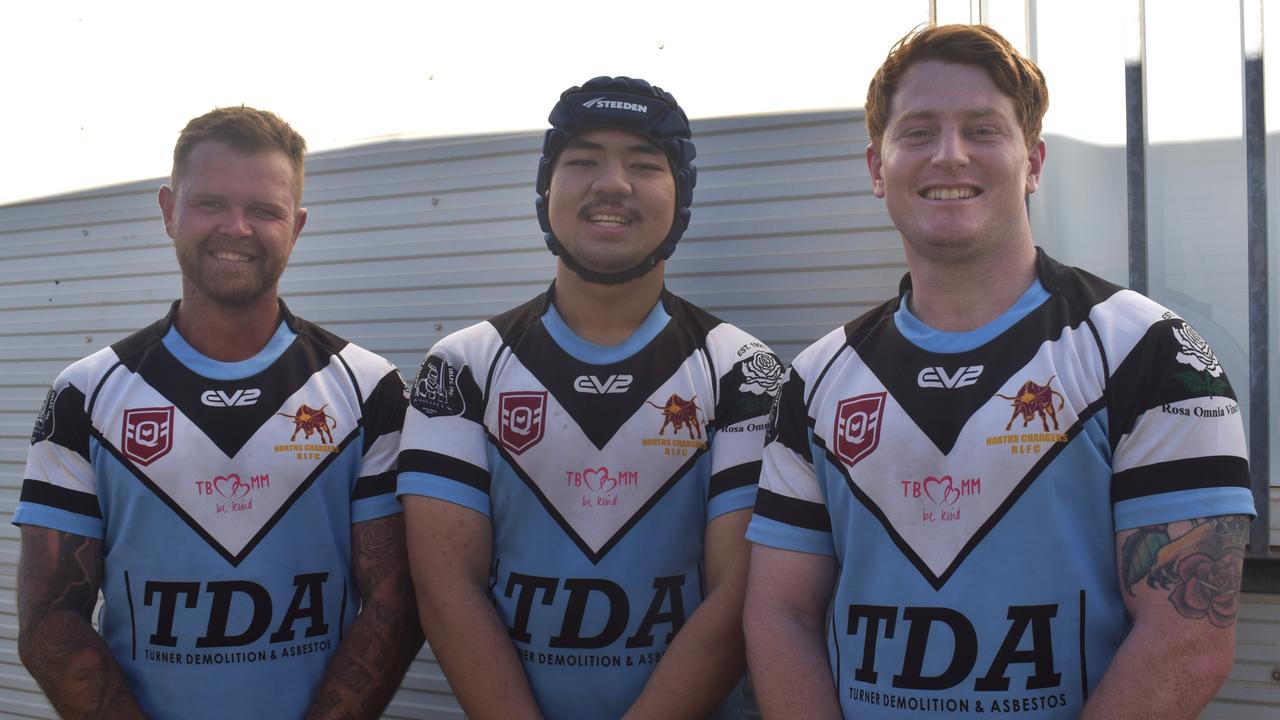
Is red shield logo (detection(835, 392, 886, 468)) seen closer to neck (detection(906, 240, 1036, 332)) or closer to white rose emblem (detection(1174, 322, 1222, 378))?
neck (detection(906, 240, 1036, 332))

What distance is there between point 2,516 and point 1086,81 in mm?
4874

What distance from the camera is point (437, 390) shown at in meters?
2.98

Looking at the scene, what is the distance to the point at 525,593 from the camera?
113 inches

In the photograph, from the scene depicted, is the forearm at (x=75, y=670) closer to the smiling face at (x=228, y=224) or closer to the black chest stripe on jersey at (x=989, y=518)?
the smiling face at (x=228, y=224)

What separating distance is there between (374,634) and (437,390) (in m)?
0.74

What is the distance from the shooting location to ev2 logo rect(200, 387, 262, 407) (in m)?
3.09

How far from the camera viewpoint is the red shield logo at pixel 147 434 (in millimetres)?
3014

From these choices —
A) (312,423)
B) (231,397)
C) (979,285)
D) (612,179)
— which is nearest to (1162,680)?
(979,285)

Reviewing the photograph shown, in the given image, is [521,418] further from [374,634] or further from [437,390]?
[374,634]

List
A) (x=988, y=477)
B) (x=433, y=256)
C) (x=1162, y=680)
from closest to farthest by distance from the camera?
1. (x=1162, y=680)
2. (x=988, y=477)
3. (x=433, y=256)

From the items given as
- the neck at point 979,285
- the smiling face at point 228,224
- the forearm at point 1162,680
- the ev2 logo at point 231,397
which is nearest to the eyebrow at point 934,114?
the neck at point 979,285

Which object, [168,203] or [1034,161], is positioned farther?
[168,203]

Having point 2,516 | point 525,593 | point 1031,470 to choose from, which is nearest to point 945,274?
point 1031,470

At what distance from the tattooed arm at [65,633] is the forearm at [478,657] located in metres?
0.94
